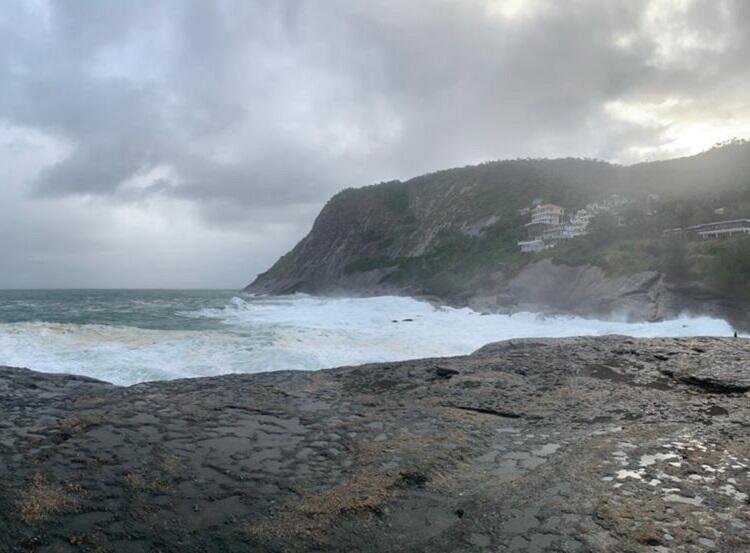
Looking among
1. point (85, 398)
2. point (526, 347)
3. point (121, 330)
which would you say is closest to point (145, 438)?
point (85, 398)

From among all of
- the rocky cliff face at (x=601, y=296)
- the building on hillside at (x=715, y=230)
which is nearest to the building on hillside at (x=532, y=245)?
the rocky cliff face at (x=601, y=296)

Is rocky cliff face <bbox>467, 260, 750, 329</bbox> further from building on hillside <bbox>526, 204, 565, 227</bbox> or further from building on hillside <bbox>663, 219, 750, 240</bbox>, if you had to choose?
building on hillside <bbox>526, 204, 565, 227</bbox>

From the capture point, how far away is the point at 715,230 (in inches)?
1501

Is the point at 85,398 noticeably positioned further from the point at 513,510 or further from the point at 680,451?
the point at 680,451

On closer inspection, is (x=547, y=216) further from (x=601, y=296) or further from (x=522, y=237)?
(x=601, y=296)

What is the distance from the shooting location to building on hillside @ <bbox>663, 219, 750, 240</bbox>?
36.7 meters

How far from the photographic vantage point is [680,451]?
17.6 feet

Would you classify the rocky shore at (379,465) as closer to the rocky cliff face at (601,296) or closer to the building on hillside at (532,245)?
the rocky cliff face at (601,296)

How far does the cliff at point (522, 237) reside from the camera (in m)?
30.9

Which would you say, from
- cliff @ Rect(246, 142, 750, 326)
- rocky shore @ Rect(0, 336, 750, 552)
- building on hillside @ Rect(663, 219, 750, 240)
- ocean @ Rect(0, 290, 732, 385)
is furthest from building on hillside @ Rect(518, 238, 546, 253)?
rocky shore @ Rect(0, 336, 750, 552)

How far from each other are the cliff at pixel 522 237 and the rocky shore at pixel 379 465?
24.1 meters

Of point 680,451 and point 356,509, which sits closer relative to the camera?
point 356,509

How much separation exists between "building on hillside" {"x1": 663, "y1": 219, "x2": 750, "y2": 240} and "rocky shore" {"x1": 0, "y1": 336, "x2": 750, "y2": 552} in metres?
34.2

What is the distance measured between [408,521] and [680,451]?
3090mm
